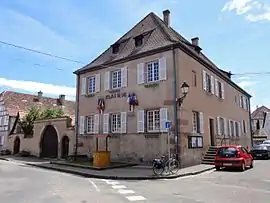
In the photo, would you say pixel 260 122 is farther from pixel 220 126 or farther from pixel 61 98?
pixel 220 126

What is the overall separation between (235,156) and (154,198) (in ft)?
30.8

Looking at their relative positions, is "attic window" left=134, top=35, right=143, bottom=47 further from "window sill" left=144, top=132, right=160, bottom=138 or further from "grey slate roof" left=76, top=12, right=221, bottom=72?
"window sill" left=144, top=132, right=160, bottom=138

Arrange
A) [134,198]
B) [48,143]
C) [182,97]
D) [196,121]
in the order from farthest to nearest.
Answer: [48,143] → [196,121] → [182,97] → [134,198]

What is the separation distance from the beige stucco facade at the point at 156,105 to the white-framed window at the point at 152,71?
13.4 inches

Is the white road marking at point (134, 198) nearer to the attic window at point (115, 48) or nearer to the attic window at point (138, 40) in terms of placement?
the attic window at point (138, 40)

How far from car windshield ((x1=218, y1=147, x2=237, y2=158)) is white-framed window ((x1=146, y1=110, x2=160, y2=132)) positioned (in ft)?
13.5

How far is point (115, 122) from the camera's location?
2184 centimetres

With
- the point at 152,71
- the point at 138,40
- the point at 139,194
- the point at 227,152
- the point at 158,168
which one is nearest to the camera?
the point at 139,194

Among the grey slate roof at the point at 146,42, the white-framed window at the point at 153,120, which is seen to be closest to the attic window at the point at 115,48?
the grey slate roof at the point at 146,42

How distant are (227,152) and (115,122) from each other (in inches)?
336

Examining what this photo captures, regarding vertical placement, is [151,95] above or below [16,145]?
above

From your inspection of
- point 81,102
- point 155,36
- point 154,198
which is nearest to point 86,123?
point 81,102

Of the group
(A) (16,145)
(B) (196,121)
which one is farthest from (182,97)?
(A) (16,145)

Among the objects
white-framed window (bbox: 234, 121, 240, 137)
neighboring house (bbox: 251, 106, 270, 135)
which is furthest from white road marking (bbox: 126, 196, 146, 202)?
neighboring house (bbox: 251, 106, 270, 135)
